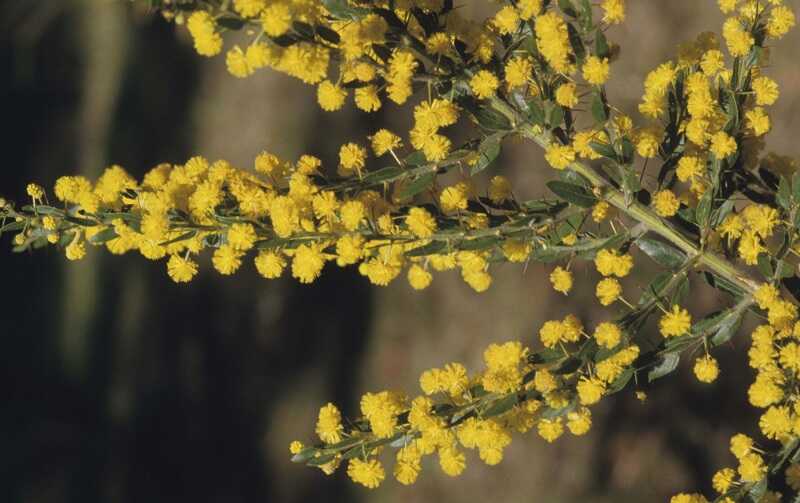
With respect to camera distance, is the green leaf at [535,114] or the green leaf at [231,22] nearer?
the green leaf at [231,22]

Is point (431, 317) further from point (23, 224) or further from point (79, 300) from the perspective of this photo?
point (23, 224)

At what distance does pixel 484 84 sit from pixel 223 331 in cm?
424

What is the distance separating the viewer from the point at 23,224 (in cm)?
186

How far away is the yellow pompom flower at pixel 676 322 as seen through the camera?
178 centimetres

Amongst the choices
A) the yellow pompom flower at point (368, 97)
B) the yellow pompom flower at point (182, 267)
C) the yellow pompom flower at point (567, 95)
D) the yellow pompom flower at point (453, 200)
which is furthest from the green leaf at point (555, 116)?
the yellow pompom flower at point (182, 267)

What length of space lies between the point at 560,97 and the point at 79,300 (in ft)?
16.3

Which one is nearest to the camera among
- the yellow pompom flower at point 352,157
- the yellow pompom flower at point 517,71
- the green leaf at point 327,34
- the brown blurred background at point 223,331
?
the green leaf at point 327,34

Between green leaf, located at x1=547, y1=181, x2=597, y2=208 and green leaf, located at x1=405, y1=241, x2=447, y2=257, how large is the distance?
0.78 ft

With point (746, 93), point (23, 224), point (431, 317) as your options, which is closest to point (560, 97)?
point (746, 93)

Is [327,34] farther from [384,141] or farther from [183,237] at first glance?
[183,237]

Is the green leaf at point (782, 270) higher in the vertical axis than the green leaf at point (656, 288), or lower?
lower

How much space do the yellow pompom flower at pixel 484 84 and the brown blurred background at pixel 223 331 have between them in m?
2.97

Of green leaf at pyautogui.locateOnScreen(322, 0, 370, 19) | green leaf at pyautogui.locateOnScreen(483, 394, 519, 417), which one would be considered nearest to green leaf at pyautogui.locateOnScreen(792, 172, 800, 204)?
green leaf at pyautogui.locateOnScreen(483, 394, 519, 417)

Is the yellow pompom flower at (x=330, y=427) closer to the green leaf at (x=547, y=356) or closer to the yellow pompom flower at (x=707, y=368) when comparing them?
the green leaf at (x=547, y=356)
